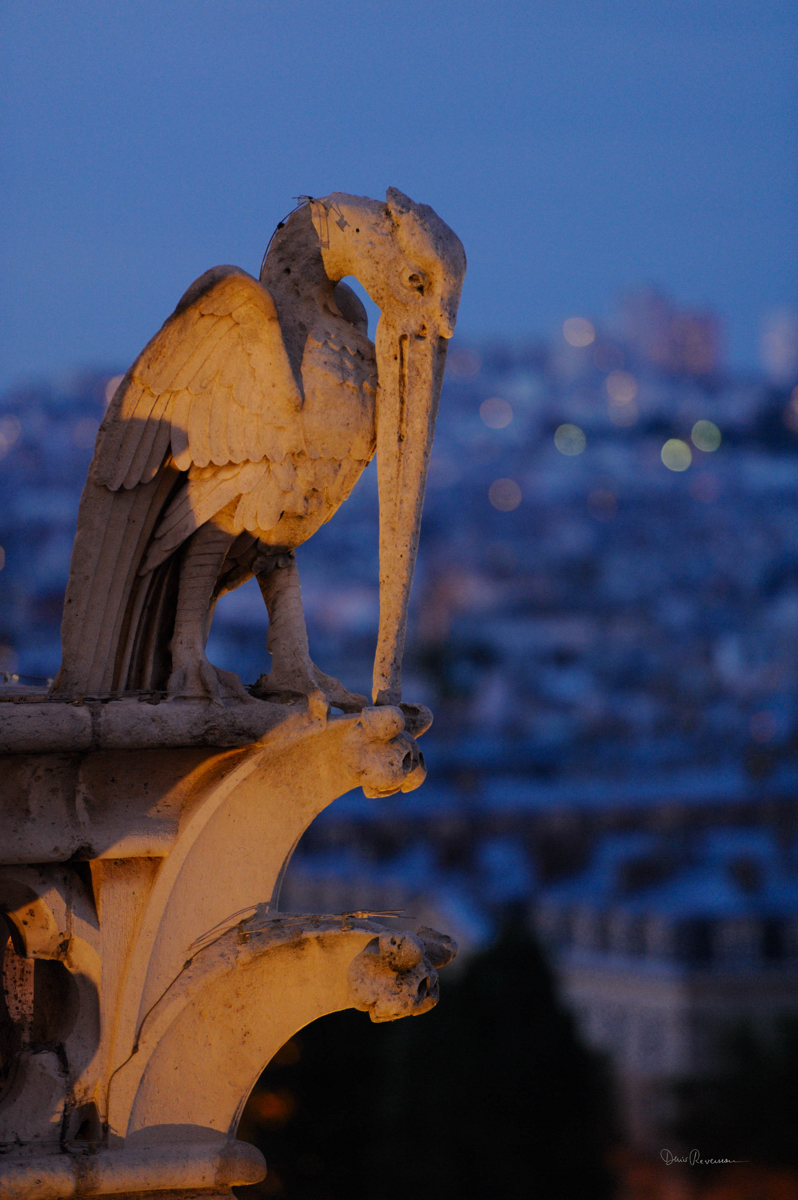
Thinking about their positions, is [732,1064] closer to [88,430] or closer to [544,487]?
[88,430]

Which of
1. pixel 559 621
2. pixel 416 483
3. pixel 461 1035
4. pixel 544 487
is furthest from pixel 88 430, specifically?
pixel 416 483

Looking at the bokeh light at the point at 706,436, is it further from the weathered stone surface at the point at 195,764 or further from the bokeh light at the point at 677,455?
the weathered stone surface at the point at 195,764

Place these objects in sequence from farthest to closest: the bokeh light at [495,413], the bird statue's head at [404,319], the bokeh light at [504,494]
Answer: the bokeh light at [495,413]
the bokeh light at [504,494]
the bird statue's head at [404,319]

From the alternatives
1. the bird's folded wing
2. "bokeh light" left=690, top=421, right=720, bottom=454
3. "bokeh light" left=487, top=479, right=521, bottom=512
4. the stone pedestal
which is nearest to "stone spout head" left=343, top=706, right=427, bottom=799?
the stone pedestal

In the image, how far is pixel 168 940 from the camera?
10.8 ft

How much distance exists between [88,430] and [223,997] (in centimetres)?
4605

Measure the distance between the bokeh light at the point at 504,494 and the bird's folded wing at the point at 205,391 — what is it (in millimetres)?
61034

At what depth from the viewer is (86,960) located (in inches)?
128

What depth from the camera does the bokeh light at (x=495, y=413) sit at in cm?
7369

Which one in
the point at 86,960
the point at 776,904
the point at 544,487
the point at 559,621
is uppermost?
the point at 544,487

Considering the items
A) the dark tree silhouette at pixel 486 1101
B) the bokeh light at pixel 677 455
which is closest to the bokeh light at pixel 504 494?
the bokeh light at pixel 677 455

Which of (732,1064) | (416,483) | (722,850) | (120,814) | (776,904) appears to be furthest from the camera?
(722,850)

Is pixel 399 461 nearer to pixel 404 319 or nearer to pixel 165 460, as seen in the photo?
pixel 404 319

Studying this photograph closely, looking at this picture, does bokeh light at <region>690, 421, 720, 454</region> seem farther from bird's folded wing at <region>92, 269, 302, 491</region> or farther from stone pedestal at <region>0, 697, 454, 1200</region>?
stone pedestal at <region>0, 697, 454, 1200</region>
